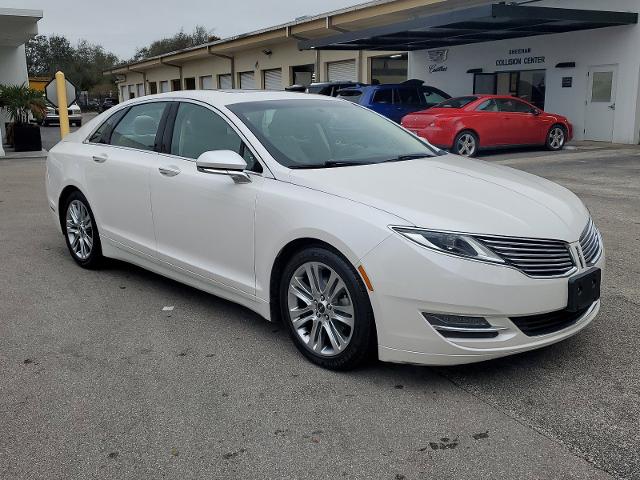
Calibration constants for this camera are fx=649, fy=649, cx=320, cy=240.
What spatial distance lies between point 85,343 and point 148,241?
1.04 meters

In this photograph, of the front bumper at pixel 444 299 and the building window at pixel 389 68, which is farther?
the building window at pixel 389 68

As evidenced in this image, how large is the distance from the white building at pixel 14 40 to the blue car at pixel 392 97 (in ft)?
27.4

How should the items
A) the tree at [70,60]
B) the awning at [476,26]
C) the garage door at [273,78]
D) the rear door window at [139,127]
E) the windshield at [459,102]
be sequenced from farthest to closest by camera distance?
the tree at [70,60] → the garage door at [273,78] → the awning at [476,26] → the windshield at [459,102] → the rear door window at [139,127]

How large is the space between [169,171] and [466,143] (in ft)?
39.1

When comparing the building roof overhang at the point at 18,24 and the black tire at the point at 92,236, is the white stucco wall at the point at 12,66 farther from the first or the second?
the black tire at the point at 92,236

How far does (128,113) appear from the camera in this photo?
219 inches

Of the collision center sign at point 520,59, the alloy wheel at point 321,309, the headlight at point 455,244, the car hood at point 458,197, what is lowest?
the alloy wheel at point 321,309

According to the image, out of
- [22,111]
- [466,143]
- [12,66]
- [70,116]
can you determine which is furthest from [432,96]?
[70,116]

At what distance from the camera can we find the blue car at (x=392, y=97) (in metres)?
17.6

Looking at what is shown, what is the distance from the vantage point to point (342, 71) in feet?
91.1

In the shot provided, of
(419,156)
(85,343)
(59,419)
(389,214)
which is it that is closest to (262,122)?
(419,156)

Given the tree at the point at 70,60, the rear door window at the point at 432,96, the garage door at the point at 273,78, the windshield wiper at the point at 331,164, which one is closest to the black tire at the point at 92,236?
the windshield wiper at the point at 331,164

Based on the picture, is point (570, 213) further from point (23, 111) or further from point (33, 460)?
point (23, 111)

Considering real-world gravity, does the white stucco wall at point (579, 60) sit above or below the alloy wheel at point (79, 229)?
above
